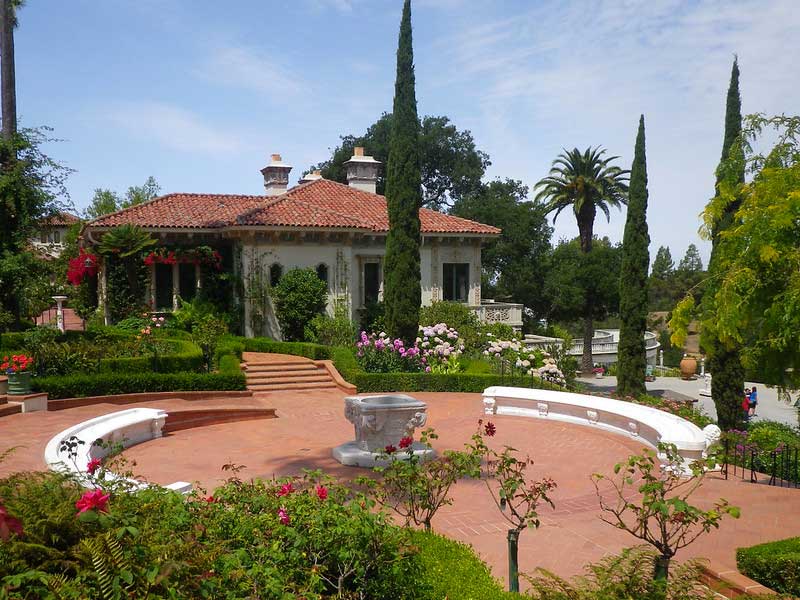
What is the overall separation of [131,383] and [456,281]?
17.2 meters

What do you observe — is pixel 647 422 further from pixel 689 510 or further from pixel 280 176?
pixel 280 176

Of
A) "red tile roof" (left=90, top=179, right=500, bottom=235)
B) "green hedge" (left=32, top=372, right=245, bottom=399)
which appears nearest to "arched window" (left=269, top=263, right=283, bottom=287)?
"red tile roof" (left=90, top=179, right=500, bottom=235)

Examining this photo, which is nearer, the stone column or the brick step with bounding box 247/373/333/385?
the brick step with bounding box 247/373/333/385

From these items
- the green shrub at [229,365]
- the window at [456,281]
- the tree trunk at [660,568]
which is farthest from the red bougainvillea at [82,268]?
the tree trunk at [660,568]

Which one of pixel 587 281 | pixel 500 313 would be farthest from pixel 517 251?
pixel 500 313

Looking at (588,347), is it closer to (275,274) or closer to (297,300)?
(297,300)

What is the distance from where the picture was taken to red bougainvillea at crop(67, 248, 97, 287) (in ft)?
84.0

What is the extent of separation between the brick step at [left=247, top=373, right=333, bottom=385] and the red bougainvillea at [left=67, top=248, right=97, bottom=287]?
9687 mm

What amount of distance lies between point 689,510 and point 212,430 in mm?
11643

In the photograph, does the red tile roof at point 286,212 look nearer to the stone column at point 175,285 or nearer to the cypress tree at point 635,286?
the stone column at point 175,285

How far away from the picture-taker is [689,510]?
5.50m

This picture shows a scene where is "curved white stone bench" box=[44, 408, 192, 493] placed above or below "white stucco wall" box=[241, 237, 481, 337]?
below

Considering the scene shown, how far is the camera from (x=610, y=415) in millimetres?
14562

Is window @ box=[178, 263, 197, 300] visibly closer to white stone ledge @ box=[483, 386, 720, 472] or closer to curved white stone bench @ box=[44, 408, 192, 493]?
curved white stone bench @ box=[44, 408, 192, 493]
